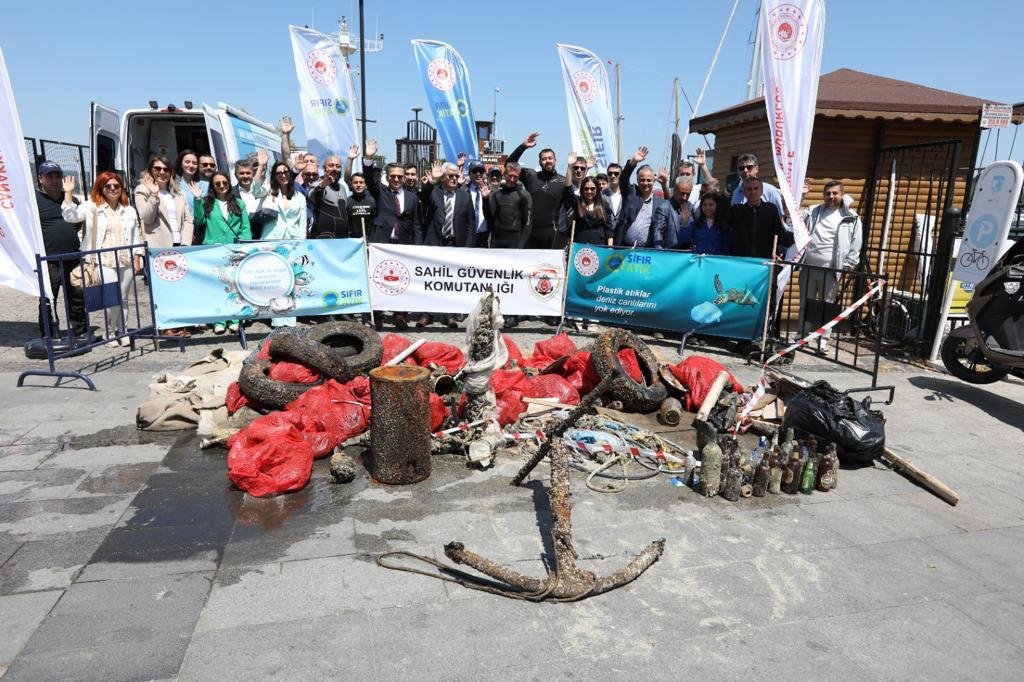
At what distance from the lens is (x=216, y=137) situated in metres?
14.4

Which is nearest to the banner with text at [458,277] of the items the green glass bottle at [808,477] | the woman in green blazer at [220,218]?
the woman in green blazer at [220,218]

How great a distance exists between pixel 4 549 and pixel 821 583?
4790mm

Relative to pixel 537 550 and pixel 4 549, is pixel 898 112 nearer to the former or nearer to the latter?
pixel 537 550

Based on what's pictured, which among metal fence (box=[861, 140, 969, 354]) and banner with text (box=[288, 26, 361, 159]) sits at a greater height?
banner with text (box=[288, 26, 361, 159])

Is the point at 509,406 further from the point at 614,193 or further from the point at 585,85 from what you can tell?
the point at 585,85

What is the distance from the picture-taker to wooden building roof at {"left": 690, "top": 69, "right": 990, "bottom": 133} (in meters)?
10.2

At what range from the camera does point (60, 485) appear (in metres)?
4.84

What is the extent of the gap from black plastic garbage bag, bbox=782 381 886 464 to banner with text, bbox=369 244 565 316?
4657mm

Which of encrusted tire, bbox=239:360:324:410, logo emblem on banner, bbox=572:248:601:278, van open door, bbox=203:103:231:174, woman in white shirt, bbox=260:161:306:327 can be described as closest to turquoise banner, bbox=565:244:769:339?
logo emblem on banner, bbox=572:248:601:278

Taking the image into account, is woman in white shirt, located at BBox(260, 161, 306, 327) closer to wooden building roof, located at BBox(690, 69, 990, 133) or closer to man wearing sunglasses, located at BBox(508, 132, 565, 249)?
man wearing sunglasses, located at BBox(508, 132, 565, 249)

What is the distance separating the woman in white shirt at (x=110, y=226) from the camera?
856 centimetres

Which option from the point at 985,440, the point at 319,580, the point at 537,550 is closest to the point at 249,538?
the point at 319,580

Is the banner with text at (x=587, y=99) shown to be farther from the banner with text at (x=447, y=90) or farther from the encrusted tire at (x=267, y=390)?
the encrusted tire at (x=267, y=390)

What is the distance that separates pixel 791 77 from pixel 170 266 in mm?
8128
